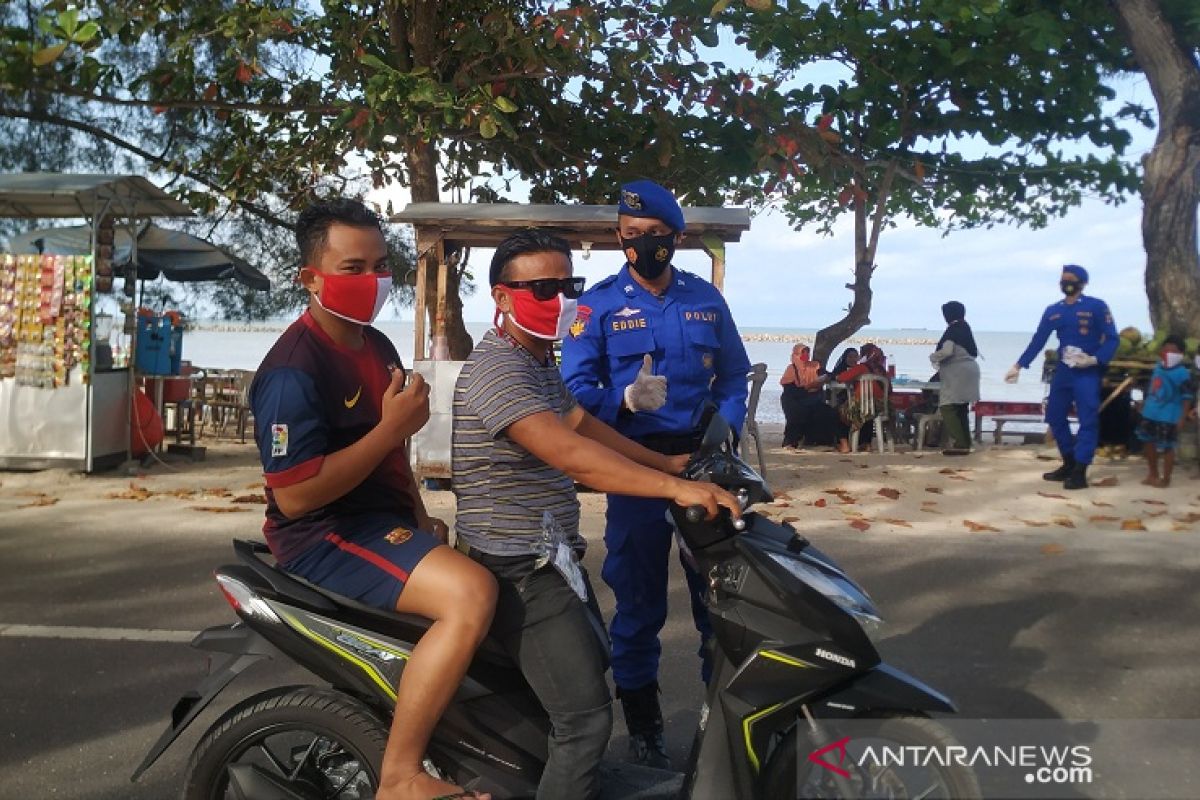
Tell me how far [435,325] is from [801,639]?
323 inches

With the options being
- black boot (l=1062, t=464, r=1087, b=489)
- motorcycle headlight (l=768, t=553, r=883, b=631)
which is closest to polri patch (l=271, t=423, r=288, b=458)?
motorcycle headlight (l=768, t=553, r=883, b=631)

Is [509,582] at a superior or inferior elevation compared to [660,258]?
inferior

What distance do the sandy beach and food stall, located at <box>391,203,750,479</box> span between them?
0.51 meters

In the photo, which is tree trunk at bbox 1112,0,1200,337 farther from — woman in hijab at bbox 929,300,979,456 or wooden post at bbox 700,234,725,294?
wooden post at bbox 700,234,725,294

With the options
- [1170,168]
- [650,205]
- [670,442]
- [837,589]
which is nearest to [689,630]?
[670,442]

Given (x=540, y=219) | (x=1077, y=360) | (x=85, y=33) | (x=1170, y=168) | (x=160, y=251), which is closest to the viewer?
(x=85, y=33)

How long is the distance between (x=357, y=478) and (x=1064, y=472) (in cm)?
964

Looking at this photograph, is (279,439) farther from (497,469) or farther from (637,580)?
(637,580)

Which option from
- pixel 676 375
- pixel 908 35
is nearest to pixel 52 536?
pixel 676 375

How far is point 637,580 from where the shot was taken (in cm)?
389

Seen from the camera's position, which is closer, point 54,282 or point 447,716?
point 447,716

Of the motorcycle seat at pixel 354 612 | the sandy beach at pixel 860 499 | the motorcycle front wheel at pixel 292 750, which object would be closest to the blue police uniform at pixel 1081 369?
the sandy beach at pixel 860 499

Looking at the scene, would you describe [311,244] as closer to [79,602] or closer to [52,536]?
Result: [79,602]

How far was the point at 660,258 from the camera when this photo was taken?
13.0 ft
